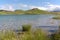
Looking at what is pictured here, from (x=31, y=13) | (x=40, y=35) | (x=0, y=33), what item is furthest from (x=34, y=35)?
(x=31, y=13)

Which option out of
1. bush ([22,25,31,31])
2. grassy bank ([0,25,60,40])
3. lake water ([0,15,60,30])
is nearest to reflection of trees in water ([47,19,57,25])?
lake water ([0,15,60,30])

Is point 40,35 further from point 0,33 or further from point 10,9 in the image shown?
point 10,9

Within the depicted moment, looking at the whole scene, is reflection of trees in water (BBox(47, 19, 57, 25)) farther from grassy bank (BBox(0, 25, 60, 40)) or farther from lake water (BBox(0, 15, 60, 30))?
grassy bank (BBox(0, 25, 60, 40))

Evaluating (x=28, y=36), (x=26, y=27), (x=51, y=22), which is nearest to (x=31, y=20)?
(x=26, y=27)

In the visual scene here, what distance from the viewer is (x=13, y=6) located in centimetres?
468

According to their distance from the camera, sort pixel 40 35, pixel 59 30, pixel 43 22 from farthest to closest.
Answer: pixel 43 22 < pixel 59 30 < pixel 40 35

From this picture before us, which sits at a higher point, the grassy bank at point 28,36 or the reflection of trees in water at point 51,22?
the reflection of trees in water at point 51,22

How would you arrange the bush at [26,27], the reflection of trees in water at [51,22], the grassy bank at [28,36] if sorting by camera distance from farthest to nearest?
the reflection of trees in water at [51,22]
the bush at [26,27]
the grassy bank at [28,36]

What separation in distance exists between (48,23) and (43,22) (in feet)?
0.54

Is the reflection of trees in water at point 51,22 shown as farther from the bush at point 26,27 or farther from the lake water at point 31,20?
the bush at point 26,27

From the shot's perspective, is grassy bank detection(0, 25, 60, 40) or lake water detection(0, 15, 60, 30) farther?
lake water detection(0, 15, 60, 30)

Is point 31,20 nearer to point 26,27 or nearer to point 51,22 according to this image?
point 26,27

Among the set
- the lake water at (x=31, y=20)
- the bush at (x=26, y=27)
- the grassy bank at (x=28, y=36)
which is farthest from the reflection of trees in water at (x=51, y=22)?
the grassy bank at (x=28, y=36)

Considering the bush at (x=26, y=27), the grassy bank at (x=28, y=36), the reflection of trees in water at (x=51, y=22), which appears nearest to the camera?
the grassy bank at (x=28, y=36)
